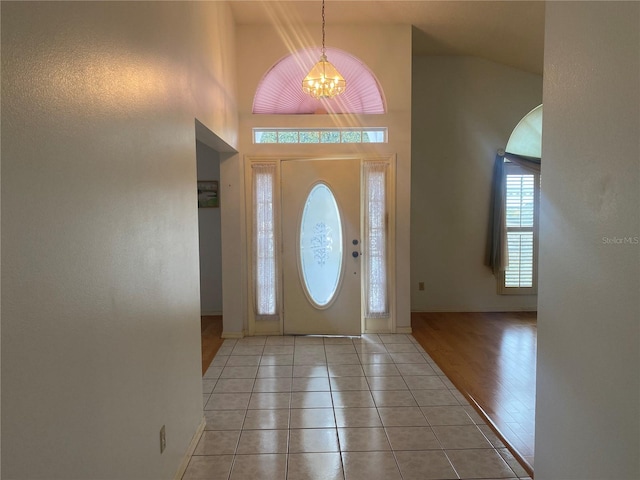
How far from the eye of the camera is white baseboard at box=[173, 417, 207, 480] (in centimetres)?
216

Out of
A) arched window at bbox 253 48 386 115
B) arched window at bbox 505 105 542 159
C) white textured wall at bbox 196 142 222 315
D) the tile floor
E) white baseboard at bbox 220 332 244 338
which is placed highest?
arched window at bbox 253 48 386 115

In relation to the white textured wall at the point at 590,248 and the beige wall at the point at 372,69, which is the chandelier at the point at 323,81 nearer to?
the beige wall at the point at 372,69

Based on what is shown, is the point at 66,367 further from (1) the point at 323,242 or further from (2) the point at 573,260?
(1) the point at 323,242

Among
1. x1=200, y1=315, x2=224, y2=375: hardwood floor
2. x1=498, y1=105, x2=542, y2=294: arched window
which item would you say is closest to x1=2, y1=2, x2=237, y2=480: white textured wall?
x1=200, y1=315, x2=224, y2=375: hardwood floor

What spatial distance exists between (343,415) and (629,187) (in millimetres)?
2214

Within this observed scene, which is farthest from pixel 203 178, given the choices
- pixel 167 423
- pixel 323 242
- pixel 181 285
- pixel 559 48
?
pixel 559 48

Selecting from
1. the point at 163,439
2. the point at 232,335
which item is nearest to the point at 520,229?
the point at 232,335

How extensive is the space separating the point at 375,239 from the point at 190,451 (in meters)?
2.97

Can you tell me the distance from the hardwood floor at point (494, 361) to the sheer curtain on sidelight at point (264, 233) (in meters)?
1.79

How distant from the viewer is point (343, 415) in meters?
2.81

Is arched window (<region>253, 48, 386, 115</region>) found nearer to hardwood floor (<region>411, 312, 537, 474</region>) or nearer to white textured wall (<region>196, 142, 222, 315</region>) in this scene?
white textured wall (<region>196, 142, 222, 315</region>)

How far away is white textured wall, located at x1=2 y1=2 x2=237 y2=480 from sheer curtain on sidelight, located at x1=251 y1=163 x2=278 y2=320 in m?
2.24

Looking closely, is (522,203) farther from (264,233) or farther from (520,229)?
(264,233)

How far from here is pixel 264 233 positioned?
461 cm
